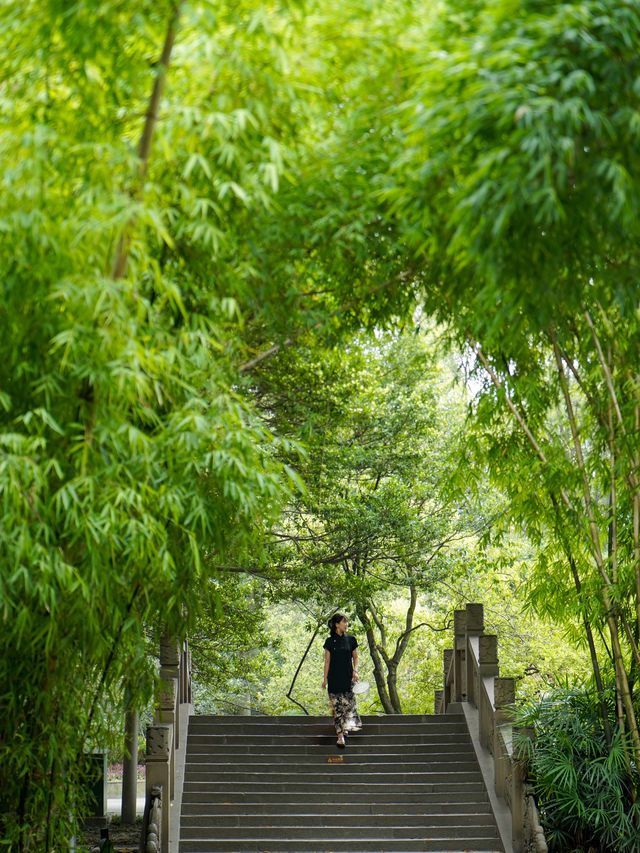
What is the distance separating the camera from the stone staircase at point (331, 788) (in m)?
7.88

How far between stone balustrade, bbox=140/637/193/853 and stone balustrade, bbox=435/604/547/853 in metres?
2.79

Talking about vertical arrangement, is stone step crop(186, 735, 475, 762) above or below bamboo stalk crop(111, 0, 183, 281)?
below

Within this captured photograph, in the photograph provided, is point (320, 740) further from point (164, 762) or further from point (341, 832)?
point (164, 762)

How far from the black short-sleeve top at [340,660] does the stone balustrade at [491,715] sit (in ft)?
4.26

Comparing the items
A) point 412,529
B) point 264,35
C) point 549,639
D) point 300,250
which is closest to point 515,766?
point 412,529

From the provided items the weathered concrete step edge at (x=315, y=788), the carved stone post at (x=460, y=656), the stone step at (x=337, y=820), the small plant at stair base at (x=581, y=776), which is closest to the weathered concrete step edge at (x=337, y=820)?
the stone step at (x=337, y=820)

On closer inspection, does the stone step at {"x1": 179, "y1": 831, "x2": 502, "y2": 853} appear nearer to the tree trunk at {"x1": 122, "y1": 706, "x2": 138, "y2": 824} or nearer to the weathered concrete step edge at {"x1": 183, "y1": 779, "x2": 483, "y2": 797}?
the weathered concrete step edge at {"x1": 183, "y1": 779, "x2": 483, "y2": 797}

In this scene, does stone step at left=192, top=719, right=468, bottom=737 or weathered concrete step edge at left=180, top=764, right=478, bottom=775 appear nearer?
weathered concrete step edge at left=180, top=764, right=478, bottom=775

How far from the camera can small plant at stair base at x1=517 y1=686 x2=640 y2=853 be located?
6.56 metres

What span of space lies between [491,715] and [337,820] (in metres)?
1.76

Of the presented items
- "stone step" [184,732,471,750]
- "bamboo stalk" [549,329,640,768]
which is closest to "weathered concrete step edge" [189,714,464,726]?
"stone step" [184,732,471,750]

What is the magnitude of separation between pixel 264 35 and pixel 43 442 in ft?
6.33

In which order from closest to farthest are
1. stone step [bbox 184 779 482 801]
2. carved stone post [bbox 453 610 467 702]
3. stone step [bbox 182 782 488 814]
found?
stone step [bbox 182 782 488 814] → stone step [bbox 184 779 482 801] → carved stone post [bbox 453 610 467 702]

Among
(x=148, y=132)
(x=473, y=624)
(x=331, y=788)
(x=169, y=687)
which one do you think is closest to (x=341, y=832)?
(x=331, y=788)
